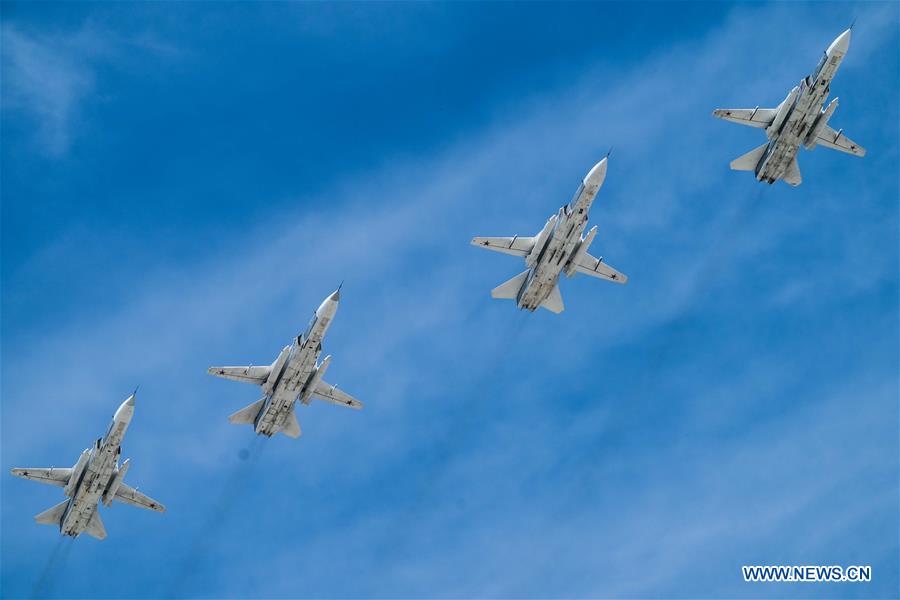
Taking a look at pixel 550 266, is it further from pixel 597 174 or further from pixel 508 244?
pixel 597 174

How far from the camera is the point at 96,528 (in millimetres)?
116938

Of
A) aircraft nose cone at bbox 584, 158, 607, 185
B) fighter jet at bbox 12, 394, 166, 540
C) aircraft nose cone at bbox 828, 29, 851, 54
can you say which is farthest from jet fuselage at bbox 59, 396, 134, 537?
aircraft nose cone at bbox 828, 29, 851, 54

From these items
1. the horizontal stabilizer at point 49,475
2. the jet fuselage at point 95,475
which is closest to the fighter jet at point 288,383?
the jet fuselage at point 95,475

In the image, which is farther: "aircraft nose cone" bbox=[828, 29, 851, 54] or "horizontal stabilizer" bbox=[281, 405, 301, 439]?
"horizontal stabilizer" bbox=[281, 405, 301, 439]

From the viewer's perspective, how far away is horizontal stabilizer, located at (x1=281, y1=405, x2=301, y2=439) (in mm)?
114062

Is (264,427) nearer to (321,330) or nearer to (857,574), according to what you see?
(321,330)

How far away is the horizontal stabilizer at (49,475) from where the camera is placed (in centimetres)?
11281

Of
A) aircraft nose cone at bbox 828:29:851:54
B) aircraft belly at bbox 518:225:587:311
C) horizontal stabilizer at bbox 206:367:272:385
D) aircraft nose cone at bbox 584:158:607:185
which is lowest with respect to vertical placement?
horizontal stabilizer at bbox 206:367:272:385

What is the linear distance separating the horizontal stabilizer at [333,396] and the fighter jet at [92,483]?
55.6 ft

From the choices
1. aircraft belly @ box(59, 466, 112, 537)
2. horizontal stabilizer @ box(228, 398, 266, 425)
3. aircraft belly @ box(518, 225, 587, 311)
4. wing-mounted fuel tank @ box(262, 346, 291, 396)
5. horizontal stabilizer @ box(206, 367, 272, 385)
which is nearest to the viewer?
aircraft belly @ box(518, 225, 587, 311)

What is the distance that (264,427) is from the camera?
11319 centimetres

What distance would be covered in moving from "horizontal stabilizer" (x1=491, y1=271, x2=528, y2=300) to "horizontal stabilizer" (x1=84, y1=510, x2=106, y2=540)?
40.3 m

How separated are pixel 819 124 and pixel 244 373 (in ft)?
173

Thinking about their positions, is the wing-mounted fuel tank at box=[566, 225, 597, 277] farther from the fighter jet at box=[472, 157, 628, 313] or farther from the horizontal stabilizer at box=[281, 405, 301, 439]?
the horizontal stabilizer at box=[281, 405, 301, 439]
